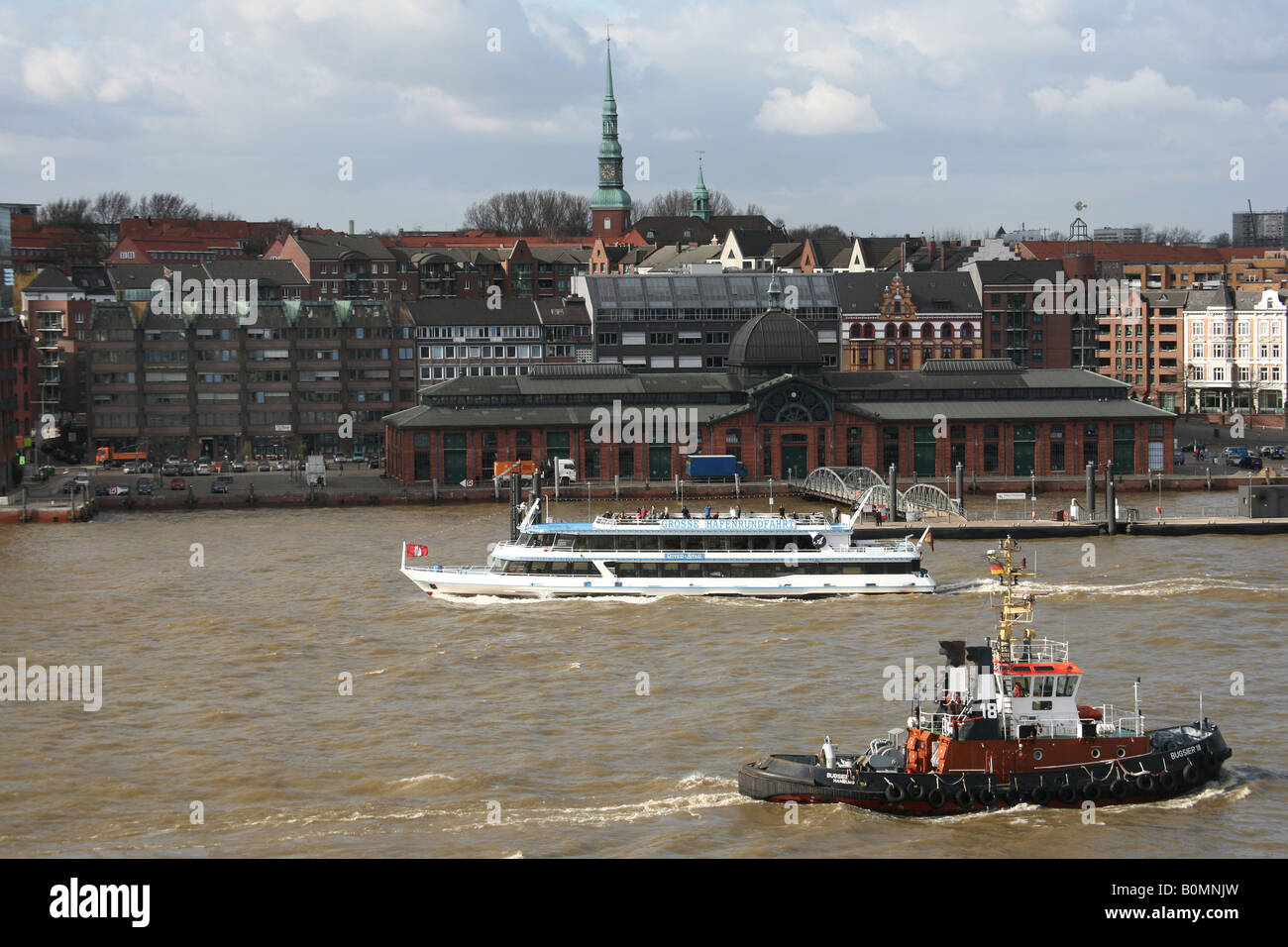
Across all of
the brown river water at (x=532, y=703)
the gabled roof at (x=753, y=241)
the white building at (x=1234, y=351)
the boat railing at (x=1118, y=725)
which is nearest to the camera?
the brown river water at (x=532, y=703)

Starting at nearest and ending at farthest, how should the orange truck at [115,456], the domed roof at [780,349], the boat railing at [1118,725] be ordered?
the boat railing at [1118,725] → the domed roof at [780,349] → the orange truck at [115,456]

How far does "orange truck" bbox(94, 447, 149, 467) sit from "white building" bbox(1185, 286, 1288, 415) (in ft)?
279

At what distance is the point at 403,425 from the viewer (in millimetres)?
99375

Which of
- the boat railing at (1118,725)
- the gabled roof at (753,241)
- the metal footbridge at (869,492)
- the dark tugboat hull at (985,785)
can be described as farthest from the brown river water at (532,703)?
the gabled roof at (753,241)

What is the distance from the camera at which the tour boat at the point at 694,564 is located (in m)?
61.1

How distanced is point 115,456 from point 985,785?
3718 inches

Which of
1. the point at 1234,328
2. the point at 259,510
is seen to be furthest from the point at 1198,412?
the point at 259,510

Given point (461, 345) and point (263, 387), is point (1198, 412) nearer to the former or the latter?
point (461, 345)

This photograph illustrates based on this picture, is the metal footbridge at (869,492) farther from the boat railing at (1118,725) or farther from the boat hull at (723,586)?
the boat railing at (1118,725)
